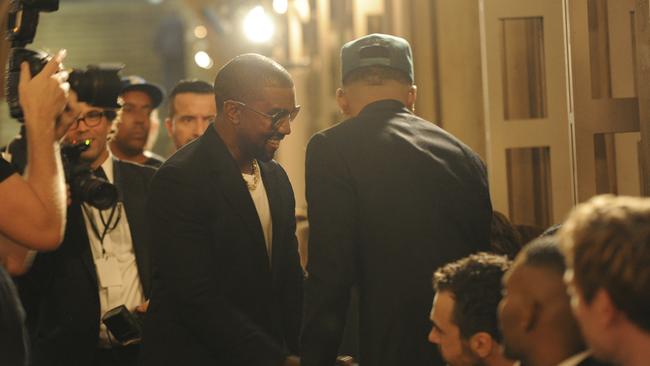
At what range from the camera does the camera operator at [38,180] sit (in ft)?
13.1

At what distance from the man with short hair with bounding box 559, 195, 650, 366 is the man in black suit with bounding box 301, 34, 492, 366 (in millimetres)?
1608

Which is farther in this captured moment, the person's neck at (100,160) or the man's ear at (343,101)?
the person's neck at (100,160)

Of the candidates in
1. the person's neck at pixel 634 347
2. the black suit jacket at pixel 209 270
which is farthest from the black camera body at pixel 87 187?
the person's neck at pixel 634 347

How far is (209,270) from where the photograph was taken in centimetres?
431

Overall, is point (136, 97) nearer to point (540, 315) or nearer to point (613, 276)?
point (540, 315)

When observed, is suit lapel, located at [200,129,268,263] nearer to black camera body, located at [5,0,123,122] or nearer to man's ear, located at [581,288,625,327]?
black camera body, located at [5,0,123,122]

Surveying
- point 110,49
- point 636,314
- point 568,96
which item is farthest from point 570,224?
point 110,49

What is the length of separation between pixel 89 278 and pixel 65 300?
152 millimetres

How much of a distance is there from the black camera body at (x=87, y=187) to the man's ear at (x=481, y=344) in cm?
197

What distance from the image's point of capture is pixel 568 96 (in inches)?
209

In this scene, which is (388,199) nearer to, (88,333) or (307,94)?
(88,333)

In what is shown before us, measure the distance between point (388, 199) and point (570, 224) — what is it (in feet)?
5.29

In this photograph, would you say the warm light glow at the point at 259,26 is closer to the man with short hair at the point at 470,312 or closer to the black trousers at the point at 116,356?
the black trousers at the point at 116,356

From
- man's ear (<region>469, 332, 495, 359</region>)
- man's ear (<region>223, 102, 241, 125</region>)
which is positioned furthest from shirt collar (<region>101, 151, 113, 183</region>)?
man's ear (<region>469, 332, 495, 359</region>)
